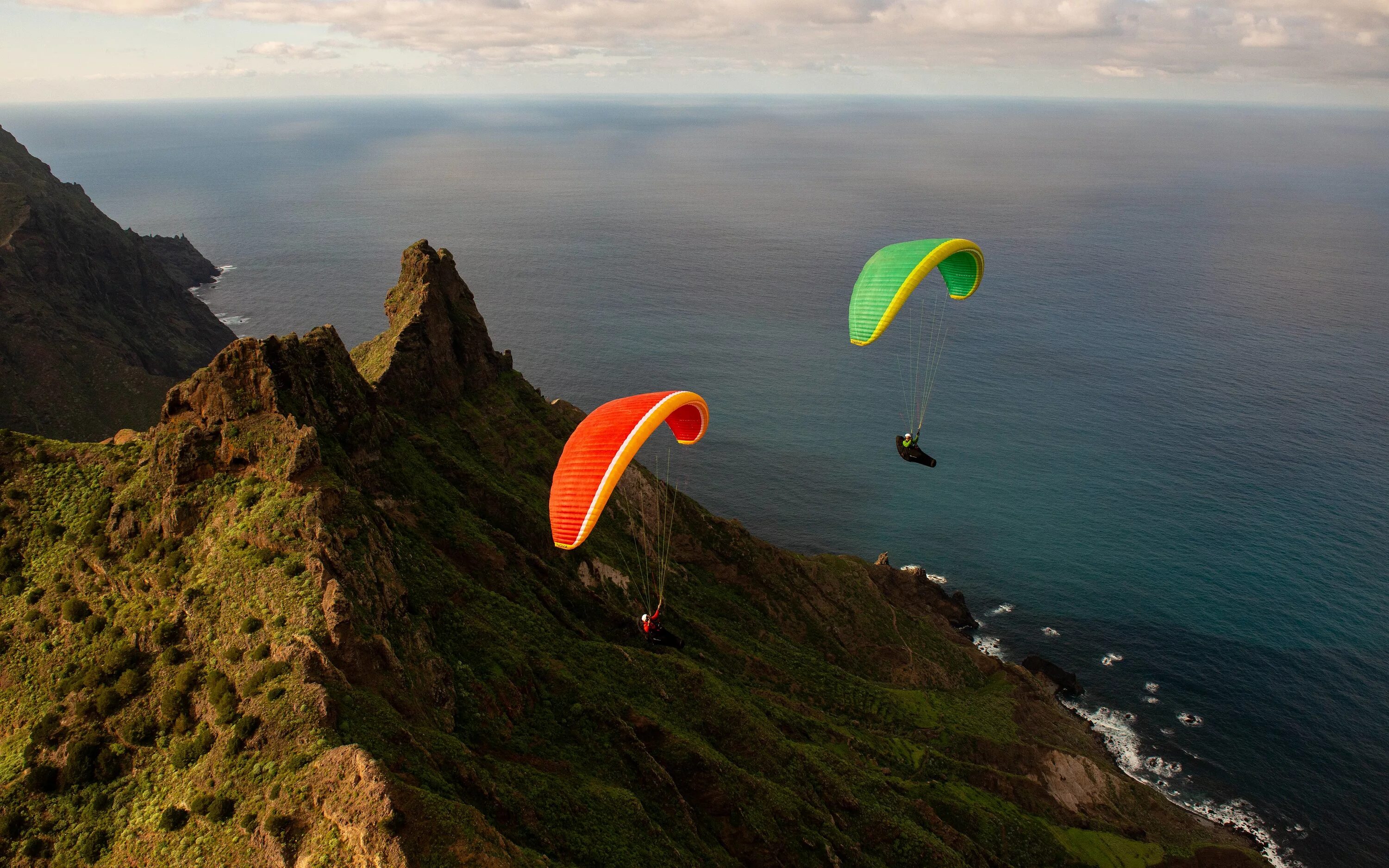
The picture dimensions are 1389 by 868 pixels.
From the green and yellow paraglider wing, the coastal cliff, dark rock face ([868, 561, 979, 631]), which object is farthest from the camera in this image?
dark rock face ([868, 561, 979, 631])

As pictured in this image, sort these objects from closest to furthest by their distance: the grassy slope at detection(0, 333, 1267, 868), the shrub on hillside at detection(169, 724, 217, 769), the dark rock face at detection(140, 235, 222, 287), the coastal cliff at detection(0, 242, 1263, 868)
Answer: the grassy slope at detection(0, 333, 1267, 868), the coastal cliff at detection(0, 242, 1263, 868), the shrub on hillside at detection(169, 724, 217, 769), the dark rock face at detection(140, 235, 222, 287)

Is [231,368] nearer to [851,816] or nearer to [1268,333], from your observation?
[851,816]

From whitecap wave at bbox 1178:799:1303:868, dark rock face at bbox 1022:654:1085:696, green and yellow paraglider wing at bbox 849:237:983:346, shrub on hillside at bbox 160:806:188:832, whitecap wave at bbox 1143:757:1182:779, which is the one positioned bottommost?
whitecap wave at bbox 1178:799:1303:868

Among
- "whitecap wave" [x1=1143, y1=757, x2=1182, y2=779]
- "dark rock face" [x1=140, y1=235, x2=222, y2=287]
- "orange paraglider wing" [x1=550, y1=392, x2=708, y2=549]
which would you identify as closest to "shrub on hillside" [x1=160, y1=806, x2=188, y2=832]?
"orange paraglider wing" [x1=550, y1=392, x2=708, y2=549]

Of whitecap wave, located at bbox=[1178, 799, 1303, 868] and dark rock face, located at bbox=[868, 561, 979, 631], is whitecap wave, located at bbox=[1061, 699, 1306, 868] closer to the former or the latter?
whitecap wave, located at bbox=[1178, 799, 1303, 868]

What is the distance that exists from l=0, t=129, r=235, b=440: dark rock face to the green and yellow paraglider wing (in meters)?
89.2

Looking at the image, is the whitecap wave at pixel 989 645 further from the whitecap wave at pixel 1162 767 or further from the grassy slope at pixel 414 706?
the grassy slope at pixel 414 706

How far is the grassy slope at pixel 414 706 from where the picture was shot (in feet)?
87.9

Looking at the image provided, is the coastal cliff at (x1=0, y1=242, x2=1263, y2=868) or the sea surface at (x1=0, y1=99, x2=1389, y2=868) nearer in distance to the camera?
the coastal cliff at (x1=0, y1=242, x2=1263, y2=868)

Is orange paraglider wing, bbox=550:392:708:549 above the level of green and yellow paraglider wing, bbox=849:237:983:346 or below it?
below

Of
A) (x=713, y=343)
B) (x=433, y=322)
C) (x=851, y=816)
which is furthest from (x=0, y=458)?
(x=713, y=343)

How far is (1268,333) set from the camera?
15512 cm

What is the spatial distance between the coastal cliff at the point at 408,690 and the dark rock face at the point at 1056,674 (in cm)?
1111

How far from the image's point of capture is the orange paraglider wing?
3347 cm
